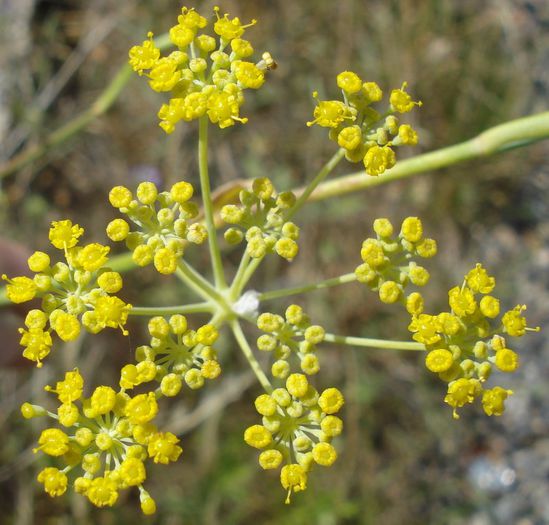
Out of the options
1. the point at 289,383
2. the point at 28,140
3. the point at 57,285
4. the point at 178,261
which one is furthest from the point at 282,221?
the point at 28,140

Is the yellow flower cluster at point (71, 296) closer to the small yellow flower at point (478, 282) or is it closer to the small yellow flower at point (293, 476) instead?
the small yellow flower at point (293, 476)

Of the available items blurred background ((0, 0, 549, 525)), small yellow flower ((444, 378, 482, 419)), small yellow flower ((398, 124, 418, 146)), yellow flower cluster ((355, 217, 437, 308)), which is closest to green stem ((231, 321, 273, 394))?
yellow flower cluster ((355, 217, 437, 308))

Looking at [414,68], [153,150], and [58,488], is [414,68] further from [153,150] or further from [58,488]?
[58,488]

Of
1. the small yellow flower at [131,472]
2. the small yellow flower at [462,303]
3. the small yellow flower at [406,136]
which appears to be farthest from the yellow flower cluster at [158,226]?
the small yellow flower at [462,303]

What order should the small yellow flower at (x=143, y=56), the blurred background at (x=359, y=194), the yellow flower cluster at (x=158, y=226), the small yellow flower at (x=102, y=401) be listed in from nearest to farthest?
the small yellow flower at (x=102, y=401), the yellow flower cluster at (x=158, y=226), the small yellow flower at (x=143, y=56), the blurred background at (x=359, y=194)

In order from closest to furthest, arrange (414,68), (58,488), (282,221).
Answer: (58,488), (282,221), (414,68)

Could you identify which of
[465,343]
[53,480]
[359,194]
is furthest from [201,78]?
[359,194]
